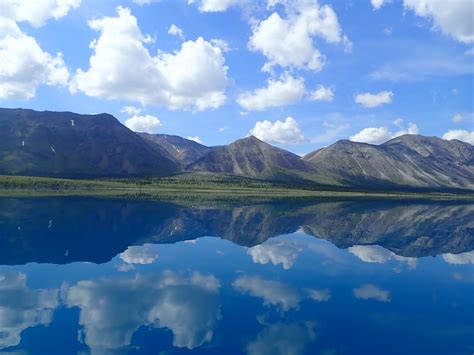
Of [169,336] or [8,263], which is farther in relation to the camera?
[8,263]

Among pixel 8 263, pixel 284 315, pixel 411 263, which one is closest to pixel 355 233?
pixel 411 263

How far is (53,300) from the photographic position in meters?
27.2

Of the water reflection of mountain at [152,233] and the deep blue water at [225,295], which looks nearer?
the deep blue water at [225,295]

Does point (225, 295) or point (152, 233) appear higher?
point (225, 295)

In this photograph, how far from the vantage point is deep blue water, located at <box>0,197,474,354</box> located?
71.9 ft

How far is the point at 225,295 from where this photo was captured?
30.4 m

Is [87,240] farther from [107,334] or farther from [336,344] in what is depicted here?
[336,344]

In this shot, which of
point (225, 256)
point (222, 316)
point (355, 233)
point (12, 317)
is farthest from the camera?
point (355, 233)

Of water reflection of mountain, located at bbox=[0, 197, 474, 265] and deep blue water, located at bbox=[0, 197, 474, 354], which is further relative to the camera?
water reflection of mountain, located at bbox=[0, 197, 474, 265]

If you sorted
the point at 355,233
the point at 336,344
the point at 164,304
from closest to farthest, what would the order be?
the point at 336,344, the point at 164,304, the point at 355,233

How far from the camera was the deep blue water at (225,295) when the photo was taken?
21.9m

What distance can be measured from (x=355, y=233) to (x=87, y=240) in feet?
152

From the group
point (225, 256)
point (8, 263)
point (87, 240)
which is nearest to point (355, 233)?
point (225, 256)

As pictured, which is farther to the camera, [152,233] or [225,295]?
[152,233]
